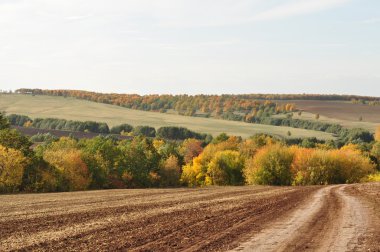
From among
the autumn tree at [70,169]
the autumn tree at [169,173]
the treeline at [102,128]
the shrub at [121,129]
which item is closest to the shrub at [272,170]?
the autumn tree at [169,173]

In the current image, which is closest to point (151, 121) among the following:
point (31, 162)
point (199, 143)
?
point (199, 143)

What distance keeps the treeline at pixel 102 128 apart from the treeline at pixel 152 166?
4261cm

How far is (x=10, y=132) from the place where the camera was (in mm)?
84000

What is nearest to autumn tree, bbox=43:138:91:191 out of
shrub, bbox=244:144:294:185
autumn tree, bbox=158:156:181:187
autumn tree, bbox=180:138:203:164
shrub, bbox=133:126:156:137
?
→ autumn tree, bbox=158:156:181:187

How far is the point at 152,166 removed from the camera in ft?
372

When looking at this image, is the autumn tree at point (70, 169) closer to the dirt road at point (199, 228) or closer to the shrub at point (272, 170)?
the shrub at point (272, 170)

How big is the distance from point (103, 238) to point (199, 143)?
13797 cm

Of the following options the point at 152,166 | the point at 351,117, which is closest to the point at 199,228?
the point at 152,166

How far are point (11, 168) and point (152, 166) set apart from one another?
4305 cm

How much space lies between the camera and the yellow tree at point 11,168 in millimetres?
72312

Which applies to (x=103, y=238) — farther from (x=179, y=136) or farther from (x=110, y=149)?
(x=179, y=136)

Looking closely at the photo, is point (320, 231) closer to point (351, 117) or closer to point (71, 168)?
point (71, 168)

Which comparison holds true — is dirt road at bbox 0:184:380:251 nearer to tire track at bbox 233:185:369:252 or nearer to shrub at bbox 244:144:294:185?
tire track at bbox 233:185:369:252

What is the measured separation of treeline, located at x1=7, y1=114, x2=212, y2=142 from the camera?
179 meters
